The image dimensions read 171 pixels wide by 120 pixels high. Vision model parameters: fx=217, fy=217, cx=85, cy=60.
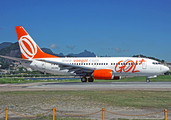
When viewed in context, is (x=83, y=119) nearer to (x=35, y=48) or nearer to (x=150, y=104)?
(x=150, y=104)

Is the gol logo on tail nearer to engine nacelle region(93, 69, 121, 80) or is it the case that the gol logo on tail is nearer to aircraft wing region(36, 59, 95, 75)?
aircraft wing region(36, 59, 95, 75)

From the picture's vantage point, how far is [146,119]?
12.6m

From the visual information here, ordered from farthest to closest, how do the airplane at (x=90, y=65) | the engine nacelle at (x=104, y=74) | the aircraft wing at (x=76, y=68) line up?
the aircraft wing at (x=76, y=68), the airplane at (x=90, y=65), the engine nacelle at (x=104, y=74)

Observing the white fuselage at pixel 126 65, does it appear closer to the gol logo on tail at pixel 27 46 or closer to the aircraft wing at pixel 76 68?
the aircraft wing at pixel 76 68

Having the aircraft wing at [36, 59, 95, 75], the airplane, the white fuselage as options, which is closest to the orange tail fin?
the airplane

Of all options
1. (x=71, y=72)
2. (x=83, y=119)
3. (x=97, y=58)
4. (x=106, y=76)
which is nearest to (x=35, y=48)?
(x=71, y=72)

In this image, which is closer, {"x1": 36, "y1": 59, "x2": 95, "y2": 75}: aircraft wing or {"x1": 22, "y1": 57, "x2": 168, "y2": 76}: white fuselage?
{"x1": 22, "y1": 57, "x2": 168, "y2": 76}: white fuselage

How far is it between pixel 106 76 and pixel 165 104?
19.6 meters

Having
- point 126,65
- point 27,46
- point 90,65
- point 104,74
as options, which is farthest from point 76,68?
point 27,46

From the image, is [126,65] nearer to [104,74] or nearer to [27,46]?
[104,74]

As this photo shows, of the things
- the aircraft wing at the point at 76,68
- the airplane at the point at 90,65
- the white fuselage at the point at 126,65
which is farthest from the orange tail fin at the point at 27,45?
the aircraft wing at the point at 76,68

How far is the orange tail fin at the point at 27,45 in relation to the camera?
42.9 metres

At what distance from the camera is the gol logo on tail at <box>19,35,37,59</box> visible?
1692 inches

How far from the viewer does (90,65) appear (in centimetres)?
4075
